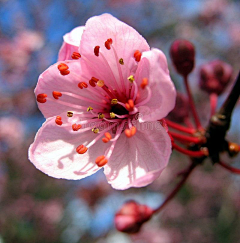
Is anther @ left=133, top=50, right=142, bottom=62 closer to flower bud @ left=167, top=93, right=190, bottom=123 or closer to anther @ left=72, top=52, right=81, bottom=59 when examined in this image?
anther @ left=72, top=52, right=81, bottom=59

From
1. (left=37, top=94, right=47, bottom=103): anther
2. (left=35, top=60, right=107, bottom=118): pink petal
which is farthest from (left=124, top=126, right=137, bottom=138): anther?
(left=37, top=94, right=47, bottom=103): anther

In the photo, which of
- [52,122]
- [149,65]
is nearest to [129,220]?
[52,122]

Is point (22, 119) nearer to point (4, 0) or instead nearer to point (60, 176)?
point (4, 0)

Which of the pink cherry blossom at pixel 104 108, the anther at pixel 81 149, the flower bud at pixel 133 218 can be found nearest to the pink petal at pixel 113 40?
the pink cherry blossom at pixel 104 108

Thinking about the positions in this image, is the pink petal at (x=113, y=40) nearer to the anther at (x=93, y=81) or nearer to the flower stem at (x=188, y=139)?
the anther at (x=93, y=81)

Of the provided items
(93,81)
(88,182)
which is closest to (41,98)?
(93,81)
